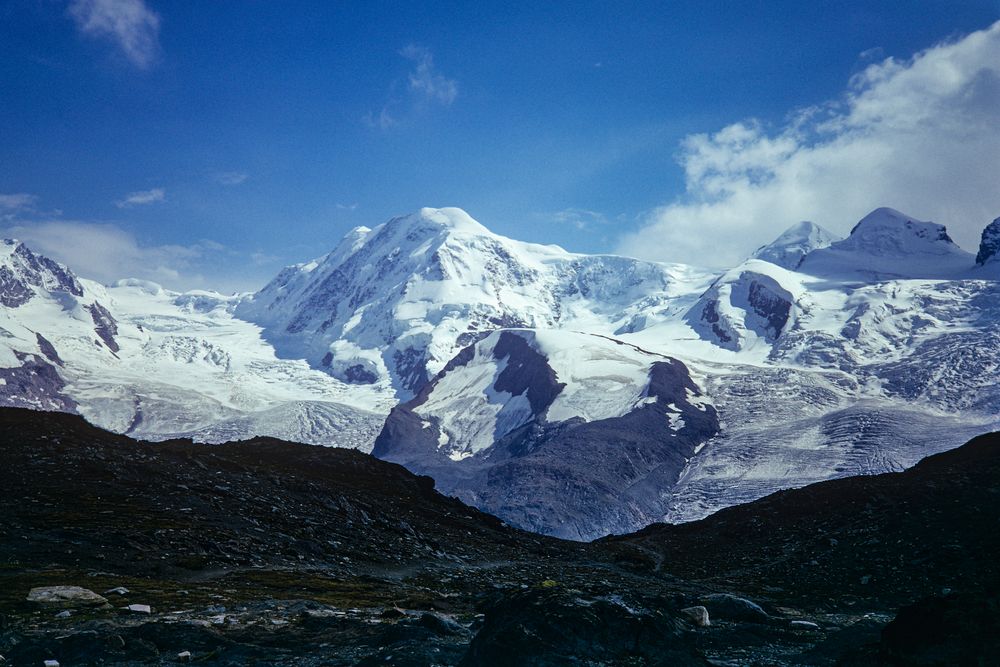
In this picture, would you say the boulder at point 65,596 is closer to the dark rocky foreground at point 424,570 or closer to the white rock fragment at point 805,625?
the dark rocky foreground at point 424,570

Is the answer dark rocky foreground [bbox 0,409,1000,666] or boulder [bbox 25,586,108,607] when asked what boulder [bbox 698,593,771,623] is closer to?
dark rocky foreground [bbox 0,409,1000,666]

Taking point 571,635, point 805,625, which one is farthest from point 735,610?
point 571,635

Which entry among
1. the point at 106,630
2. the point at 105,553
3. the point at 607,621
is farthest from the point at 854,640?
the point at 105,553

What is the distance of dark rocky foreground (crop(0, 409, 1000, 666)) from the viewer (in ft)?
84.2

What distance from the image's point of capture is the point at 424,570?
58906 mm

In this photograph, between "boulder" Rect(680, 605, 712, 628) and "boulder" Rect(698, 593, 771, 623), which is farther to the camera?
"boulder" Rect(698, 593, 771, 623)

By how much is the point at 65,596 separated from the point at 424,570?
29.9 meters

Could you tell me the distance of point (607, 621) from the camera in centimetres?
2627

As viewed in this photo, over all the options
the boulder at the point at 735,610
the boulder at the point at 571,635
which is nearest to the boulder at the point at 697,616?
the boulder at the point at 735,610

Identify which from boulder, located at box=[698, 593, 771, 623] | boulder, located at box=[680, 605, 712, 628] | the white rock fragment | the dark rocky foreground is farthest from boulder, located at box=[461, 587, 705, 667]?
boulder, located at box=[698, 593, 771, 623]

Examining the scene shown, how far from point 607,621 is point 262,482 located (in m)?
56.2

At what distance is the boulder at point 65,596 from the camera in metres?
31.7

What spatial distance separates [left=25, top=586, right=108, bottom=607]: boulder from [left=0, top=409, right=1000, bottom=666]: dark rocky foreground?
0.93 feet

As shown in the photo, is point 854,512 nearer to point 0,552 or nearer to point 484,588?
point 484,588
